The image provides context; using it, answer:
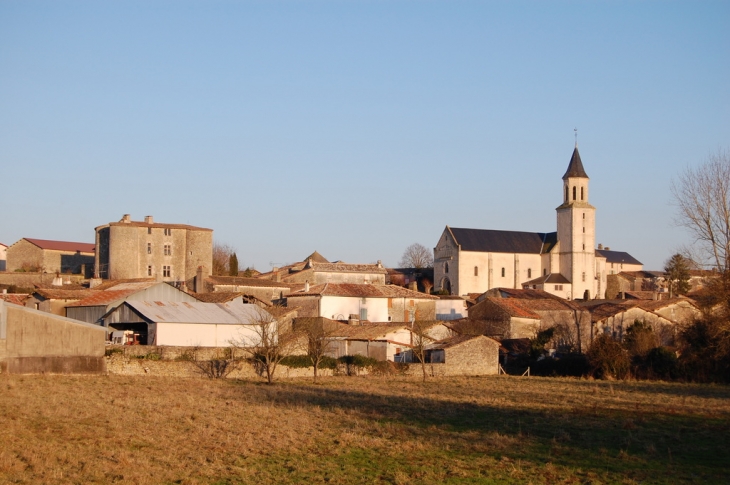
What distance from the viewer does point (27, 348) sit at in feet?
112

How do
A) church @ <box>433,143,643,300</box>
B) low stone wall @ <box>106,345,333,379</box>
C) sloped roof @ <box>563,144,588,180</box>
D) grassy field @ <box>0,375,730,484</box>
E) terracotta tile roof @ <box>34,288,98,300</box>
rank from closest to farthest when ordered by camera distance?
1. grassy field @ <box>0,375,730,484</box>
2. low stone wall @ <box>106,345,333,379</box>
3. terracotta tile roof @ <box>34,288,98,300</box>
4. church @ <box>433,143,643,300</box>
5. sloped roof @ <box>563,144,588,180</box>

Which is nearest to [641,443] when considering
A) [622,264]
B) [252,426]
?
[252,426]

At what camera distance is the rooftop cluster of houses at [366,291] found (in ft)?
153

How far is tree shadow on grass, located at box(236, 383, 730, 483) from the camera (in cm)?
1712

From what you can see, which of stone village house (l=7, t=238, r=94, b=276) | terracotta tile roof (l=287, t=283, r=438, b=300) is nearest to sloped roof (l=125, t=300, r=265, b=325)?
terracotta tile roof (l=287, t=283, r=438, b=300)

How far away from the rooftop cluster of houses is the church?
13cm

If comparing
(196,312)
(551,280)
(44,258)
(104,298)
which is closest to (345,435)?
(196,312)

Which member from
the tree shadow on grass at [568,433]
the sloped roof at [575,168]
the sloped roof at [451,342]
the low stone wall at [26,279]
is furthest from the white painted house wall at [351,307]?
the sloped roof at [575,168]

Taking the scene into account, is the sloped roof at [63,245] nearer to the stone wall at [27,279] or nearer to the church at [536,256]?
the stone wall at [27,279]

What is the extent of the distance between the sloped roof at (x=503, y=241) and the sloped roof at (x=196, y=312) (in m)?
45.8

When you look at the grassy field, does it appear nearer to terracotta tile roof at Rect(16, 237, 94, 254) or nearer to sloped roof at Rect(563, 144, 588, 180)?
terracotta tile roof at Rect(16, 237, 94, 254)

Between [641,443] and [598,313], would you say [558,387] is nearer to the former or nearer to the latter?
[641,443]

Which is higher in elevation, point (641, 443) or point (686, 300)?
point (686, 300)

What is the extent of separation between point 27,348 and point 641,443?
24.6 m
